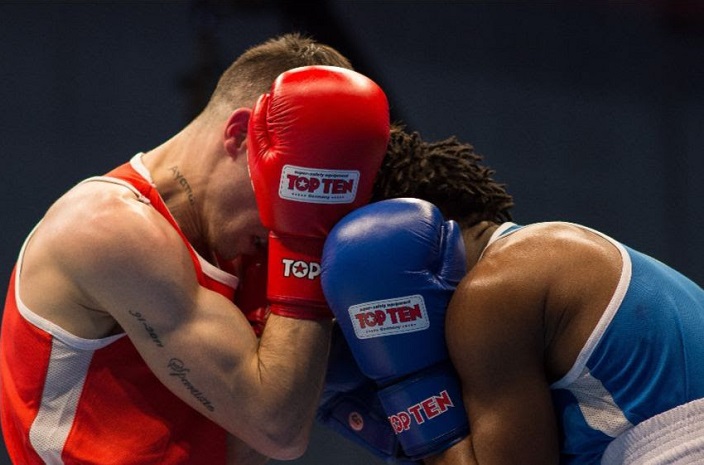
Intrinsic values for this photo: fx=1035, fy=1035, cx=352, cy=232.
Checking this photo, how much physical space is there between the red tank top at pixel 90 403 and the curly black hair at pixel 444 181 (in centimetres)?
50

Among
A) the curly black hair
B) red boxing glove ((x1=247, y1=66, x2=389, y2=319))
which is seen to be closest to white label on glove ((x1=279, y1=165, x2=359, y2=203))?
red boxing glove ((x1=247, y1=66, x2=389, y2=319))

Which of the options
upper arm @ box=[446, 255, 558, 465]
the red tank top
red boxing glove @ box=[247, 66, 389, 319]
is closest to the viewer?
upper arm @ box=[446, 255, 558, 465]

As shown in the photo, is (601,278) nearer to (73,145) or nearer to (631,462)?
(631,462)

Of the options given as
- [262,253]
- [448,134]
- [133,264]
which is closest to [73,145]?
[448,134]

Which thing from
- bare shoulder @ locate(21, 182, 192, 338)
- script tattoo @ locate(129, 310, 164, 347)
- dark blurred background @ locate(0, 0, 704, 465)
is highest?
bare shoulder @ locate(21, 182, 192, 338)

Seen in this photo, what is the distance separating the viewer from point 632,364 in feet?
6.36

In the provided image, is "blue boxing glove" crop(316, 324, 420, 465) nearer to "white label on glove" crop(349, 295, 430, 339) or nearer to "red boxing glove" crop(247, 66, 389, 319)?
"red boxing glove" crop(247, 66, 389, 319)

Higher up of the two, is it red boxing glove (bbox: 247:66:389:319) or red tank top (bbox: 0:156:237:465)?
red boxing glove (bbox: 247:66:389:319)

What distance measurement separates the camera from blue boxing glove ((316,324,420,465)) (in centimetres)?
227

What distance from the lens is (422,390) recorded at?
2.03 meters

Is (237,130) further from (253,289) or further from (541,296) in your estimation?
(541,296)

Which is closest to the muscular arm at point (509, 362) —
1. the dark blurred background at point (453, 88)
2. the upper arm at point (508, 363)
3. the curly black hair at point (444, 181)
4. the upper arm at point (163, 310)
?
the upper arm at point (508, 363)

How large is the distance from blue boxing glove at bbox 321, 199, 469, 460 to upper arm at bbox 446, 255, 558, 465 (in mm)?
76

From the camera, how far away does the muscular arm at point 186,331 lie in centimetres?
214
